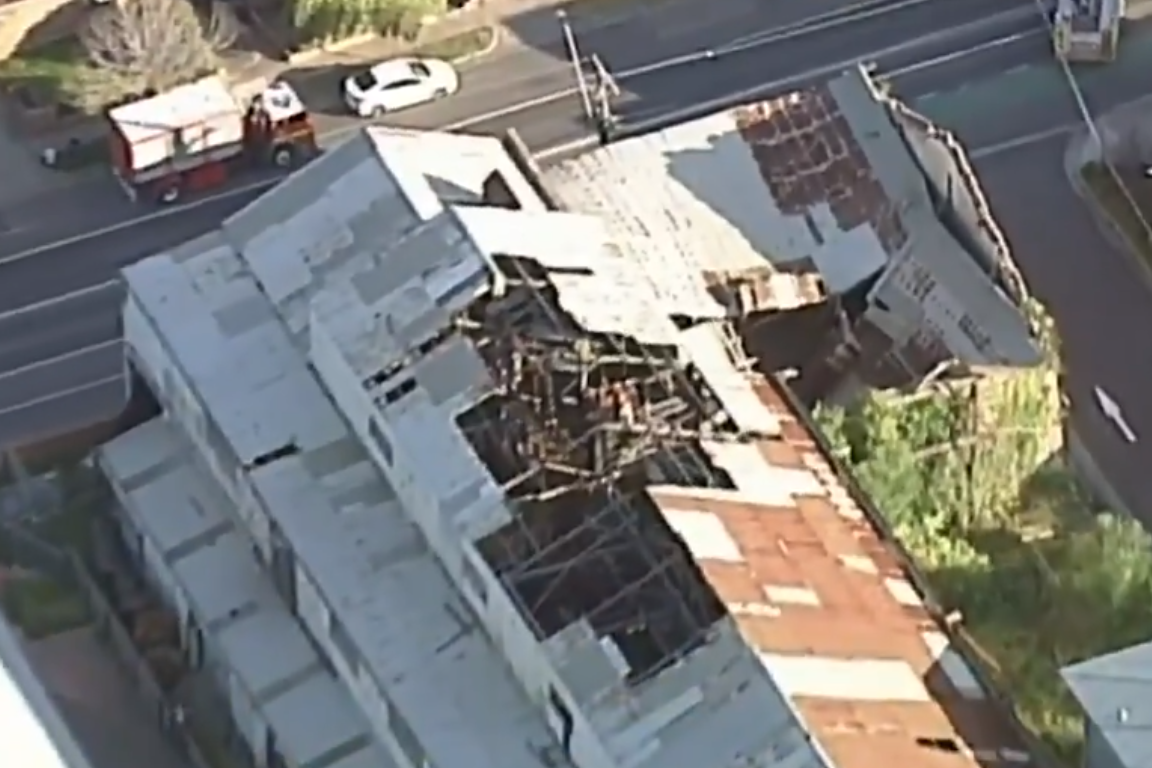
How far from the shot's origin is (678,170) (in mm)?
60156

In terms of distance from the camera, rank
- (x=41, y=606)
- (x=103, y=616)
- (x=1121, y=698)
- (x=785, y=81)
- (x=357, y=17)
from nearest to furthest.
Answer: (x=1121, y=698)
(x=103, y=616)
(x=41, y=606)
(x=785, y=81)
(x=357, y=17)

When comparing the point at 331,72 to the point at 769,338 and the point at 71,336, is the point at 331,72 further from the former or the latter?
the point at 769,338

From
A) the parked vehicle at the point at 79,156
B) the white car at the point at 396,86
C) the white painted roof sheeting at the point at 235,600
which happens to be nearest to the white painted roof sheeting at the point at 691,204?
the white car at the point at 396,86

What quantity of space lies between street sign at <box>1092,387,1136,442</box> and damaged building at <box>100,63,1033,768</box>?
13.0ft

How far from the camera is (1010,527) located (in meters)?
56.9

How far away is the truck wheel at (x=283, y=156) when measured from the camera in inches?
2645

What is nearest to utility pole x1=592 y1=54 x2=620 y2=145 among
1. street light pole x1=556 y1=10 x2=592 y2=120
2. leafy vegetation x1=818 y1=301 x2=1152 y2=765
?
street light pole x1=556 y1=10 x2=592 y2=120

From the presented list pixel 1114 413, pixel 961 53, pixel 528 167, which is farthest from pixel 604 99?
pixel 1114 413

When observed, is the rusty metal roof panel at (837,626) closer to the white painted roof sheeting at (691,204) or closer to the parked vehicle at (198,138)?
the white painted roof sheeting at (691,204)

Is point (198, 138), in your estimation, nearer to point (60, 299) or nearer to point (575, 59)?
point (60, 299)

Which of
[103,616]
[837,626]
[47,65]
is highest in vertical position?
[47,65]

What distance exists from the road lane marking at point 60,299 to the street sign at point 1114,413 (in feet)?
68.2

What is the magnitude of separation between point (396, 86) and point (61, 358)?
10.9 metres

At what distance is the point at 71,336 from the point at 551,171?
35.7ft
